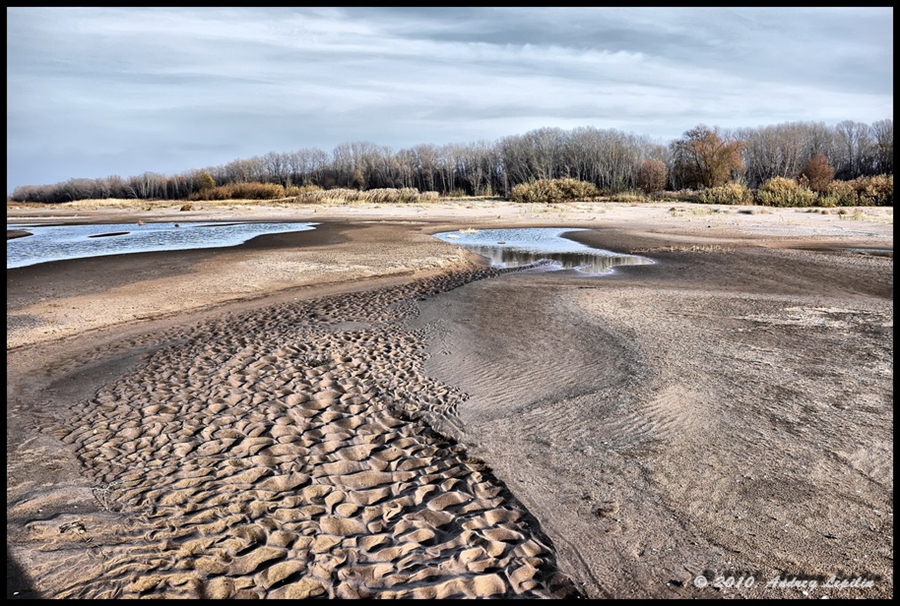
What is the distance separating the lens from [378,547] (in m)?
3.60

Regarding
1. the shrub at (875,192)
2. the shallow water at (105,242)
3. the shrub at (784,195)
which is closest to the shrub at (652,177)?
the shrub at (784,195)

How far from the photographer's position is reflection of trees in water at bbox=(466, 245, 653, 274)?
50.8ft

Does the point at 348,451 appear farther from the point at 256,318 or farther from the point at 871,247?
the point at 871,247

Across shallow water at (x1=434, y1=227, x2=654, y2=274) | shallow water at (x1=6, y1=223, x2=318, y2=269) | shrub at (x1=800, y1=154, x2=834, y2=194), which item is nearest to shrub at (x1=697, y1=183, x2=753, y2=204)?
shrub at (x1=800, y1=154, x2=834, y2=194)

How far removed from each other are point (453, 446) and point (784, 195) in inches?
1508

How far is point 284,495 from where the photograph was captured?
13.7 feet

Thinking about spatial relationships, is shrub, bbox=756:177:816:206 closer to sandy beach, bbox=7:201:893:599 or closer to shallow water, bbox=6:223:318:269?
shallow water, bbox=6:223:318:269

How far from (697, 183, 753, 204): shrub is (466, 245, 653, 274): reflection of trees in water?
24.8 metres

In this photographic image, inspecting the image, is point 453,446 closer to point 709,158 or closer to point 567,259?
point 567,259

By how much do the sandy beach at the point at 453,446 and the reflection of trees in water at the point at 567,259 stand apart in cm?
460

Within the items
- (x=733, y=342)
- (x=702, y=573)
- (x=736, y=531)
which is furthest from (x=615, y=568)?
(x=733, y=342)

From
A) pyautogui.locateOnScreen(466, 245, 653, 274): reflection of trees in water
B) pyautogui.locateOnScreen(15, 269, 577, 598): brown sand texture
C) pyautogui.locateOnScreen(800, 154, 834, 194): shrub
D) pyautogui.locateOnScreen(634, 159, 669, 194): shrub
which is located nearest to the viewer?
pyautogui.locateOnScreen(15, 269, 577, 598): brown sand texture

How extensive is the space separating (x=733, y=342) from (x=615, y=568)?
5020mm

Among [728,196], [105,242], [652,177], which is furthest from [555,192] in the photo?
[105,242]
